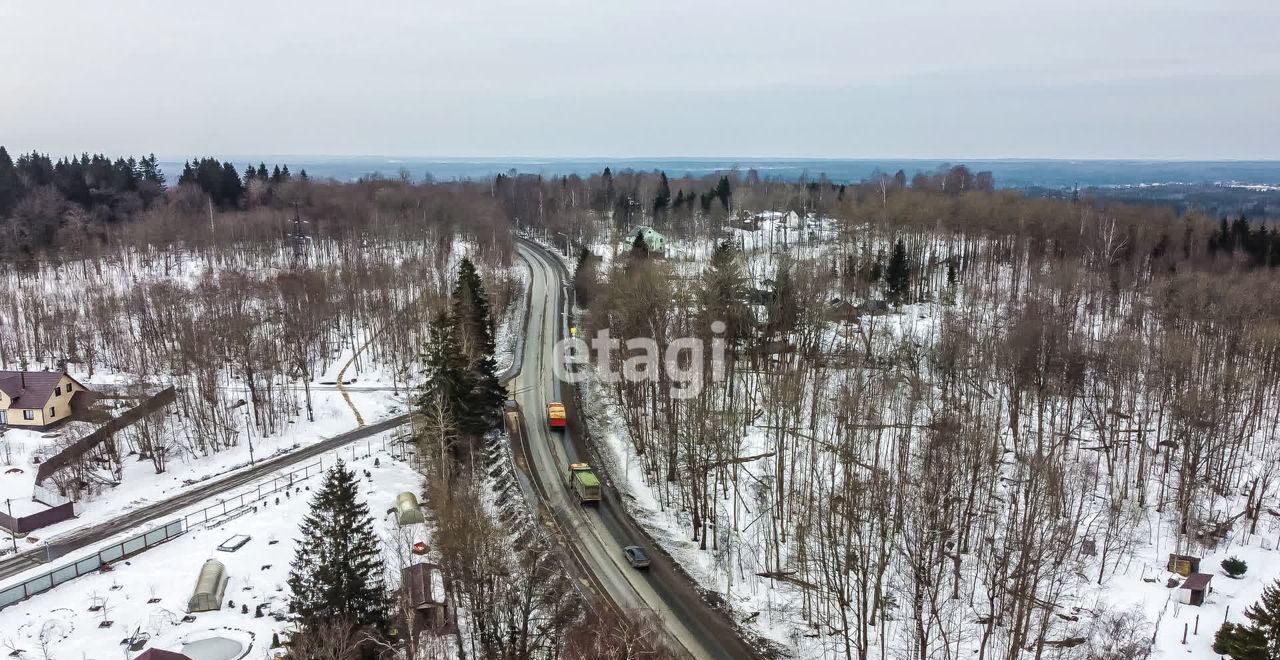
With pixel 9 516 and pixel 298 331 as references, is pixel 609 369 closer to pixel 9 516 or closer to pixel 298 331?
pixel 298 331

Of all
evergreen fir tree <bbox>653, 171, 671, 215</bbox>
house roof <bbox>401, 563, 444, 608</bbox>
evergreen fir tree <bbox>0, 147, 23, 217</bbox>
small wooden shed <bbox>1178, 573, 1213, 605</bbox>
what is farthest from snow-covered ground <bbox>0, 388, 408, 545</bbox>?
evergreen fir tree <bbox>653, 171, 671, 215</bbox>

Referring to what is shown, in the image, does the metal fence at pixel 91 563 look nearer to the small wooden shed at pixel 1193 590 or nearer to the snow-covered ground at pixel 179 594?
the snow-covered ground at pixel 179 594

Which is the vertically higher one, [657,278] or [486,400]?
[657,278]

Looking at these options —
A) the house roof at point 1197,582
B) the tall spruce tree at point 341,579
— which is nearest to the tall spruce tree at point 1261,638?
the house roof at point 1197,582

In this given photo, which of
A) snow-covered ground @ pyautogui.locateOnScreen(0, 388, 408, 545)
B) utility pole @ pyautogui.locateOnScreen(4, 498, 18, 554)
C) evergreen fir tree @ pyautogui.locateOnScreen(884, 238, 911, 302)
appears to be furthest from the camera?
evergreen fir tree @ pyautogui.locateOnScreen(884, 238, 911, 302)

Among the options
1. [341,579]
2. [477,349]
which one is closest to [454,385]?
[477,349]

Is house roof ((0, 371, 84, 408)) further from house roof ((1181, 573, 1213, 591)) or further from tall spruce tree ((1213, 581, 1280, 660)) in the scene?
house roof ((1181, 573, 1213, 591))

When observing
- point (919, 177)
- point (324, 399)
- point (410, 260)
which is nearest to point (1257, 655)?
point (324, 399)
